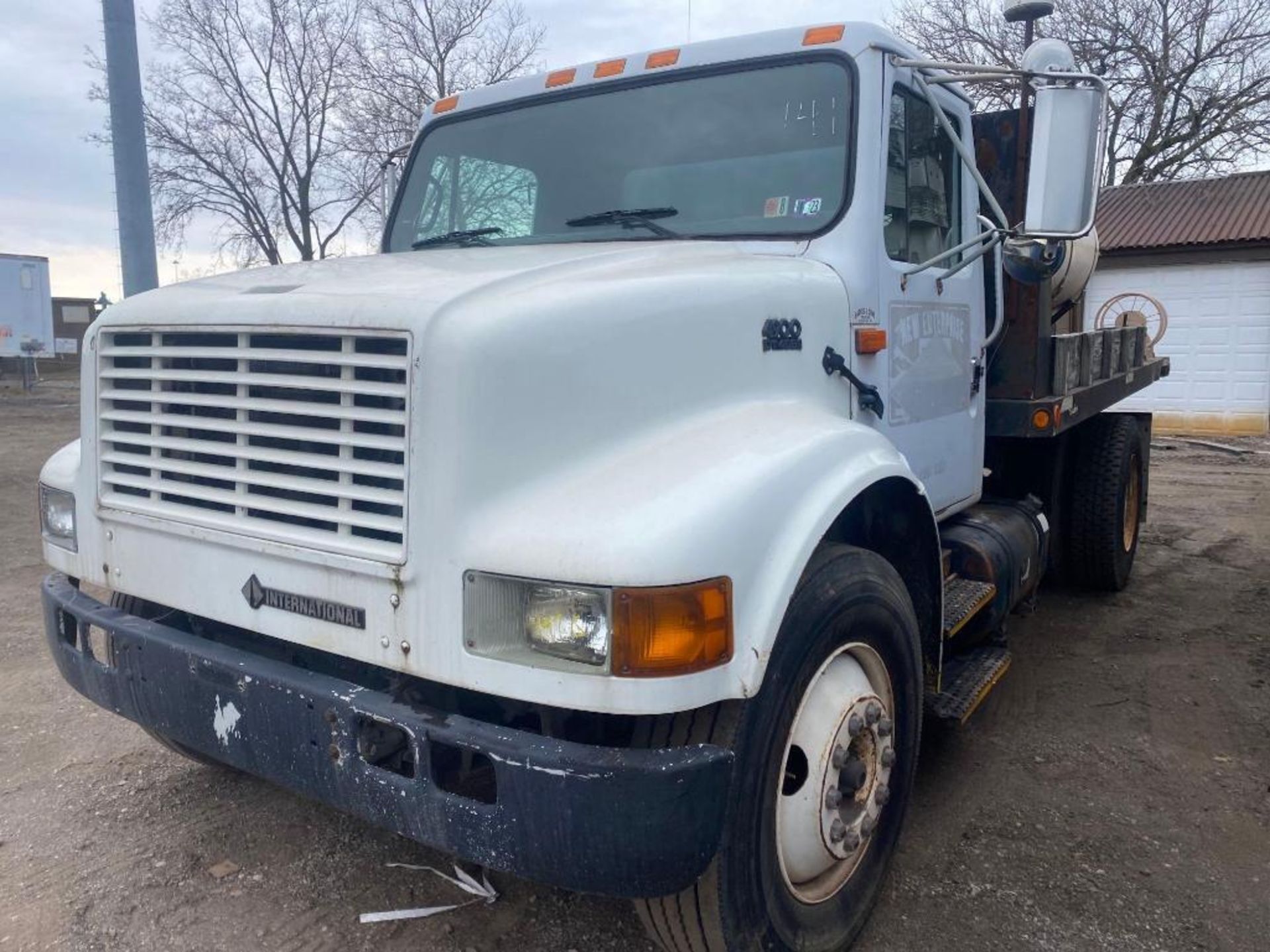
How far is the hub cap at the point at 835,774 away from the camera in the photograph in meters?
2.51

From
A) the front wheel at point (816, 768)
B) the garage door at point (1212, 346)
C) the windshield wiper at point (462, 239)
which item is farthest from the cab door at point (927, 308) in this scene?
the garage door at point (1212, 346)

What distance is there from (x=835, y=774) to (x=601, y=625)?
918 mm

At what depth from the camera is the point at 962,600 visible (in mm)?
3758

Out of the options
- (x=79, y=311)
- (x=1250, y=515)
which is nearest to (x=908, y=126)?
(x=1250, y=515)

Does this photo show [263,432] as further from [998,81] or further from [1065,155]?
[998,81]

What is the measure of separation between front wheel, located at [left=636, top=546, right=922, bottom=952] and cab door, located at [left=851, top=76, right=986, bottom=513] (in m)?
0.80

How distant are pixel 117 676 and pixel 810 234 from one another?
2.32 m

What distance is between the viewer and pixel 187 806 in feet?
11.5

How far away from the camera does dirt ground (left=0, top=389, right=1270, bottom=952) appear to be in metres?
2.82

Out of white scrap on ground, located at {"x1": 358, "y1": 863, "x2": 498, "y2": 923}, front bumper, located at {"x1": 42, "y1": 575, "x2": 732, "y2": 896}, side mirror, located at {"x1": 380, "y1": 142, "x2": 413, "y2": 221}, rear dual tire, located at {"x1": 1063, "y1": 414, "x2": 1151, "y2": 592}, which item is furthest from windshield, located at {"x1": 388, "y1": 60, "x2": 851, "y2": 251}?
rear dual tire, located at {"x1": 1063, "y1": 414, "x2": 1151, "y2": 592}

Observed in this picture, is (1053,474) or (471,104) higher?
(471,104)

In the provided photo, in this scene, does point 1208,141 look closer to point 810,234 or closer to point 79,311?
point 810,234

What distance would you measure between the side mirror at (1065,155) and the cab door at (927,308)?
0.54 meters

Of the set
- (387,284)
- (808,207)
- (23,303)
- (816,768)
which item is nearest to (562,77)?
(808,207)
